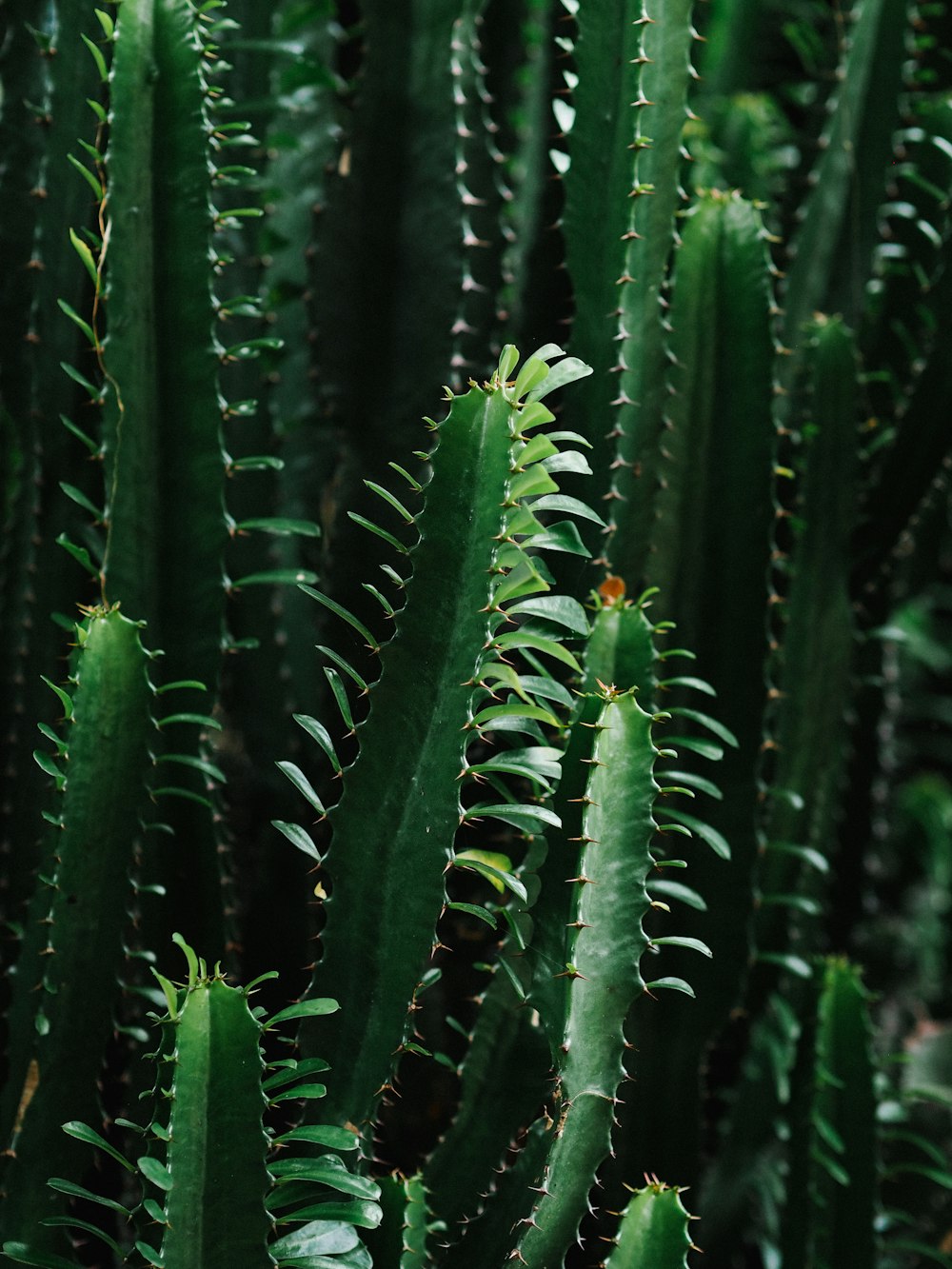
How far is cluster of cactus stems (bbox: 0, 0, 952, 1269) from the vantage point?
891 millimetres

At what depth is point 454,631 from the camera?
0.88m

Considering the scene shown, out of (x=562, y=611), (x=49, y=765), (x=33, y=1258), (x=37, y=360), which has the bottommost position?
(x=33, y=1258)

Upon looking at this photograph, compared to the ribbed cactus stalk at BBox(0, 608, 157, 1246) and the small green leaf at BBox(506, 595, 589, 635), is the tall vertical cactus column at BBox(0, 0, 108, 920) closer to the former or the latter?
the ribbed cactus stalk at BBox(0, 608, 157, 1246)

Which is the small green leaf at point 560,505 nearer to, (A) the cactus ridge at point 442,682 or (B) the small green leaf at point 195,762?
(A) the cactus ridge at point 442,682

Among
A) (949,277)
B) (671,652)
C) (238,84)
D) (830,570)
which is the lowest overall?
(671,652)

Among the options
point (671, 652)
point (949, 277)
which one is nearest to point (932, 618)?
point (949, 277)

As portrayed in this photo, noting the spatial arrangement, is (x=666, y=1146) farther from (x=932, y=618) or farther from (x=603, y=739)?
(x=932, y=618)

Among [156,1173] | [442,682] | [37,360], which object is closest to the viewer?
[156,1173]

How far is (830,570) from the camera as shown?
148 centimetres

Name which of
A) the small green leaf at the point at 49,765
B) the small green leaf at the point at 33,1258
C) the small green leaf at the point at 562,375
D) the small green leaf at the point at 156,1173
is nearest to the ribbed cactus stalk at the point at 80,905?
the small green leaf at the point at 49,765

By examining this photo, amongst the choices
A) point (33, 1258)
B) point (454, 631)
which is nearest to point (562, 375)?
point (454, 631)

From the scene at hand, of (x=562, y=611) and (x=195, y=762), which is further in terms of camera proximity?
(x=195, y=762)

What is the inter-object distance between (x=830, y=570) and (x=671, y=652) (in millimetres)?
466

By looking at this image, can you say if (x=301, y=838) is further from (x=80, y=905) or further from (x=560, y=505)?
(x=560, y=505)
